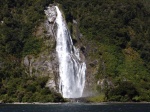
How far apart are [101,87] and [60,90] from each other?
752 inches

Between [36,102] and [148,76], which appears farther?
[148,76]

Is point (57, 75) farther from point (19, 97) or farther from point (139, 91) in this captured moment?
point (139, 91)

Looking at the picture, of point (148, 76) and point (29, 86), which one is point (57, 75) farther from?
point (148, 76)

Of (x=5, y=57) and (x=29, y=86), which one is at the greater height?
(x=5, y=57)

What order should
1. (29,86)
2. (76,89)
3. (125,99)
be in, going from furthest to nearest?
(76,89) < (29,86) < (125,99)

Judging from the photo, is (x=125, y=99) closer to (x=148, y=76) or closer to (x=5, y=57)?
(x=148, y=76)

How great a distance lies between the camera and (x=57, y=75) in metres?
196

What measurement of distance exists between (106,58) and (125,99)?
113 ft

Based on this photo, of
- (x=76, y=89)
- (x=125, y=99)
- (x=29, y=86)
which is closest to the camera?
(x=125, y=99)

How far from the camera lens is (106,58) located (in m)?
199

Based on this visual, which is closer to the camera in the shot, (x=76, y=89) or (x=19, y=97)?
(x=19, y=97)

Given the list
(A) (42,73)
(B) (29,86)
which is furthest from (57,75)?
(B) (29,86)

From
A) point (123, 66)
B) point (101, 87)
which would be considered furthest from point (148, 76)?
point (101, 87)

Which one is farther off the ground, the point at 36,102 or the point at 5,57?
the point at 5,57
